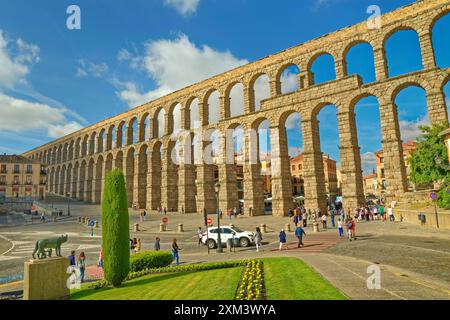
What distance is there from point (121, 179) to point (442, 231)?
20.8m

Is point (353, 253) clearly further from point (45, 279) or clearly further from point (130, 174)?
point (130, 174)

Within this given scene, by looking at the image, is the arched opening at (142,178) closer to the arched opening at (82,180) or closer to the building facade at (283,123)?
the building facade at (283,123)

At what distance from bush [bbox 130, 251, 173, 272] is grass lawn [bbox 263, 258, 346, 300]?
6.09m

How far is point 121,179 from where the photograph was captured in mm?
12375

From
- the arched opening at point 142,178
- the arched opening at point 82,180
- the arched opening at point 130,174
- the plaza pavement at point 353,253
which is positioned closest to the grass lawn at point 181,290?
the plaza pavement at point 353,253

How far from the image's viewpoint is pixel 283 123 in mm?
39875

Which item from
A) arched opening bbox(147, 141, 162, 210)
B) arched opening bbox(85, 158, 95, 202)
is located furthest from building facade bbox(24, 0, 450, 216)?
arched opening bbox(85, 158, 95, 202)

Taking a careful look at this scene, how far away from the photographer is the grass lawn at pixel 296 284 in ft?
23.5

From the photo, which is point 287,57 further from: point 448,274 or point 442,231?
point 448,274

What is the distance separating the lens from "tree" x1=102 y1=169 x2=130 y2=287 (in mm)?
11484

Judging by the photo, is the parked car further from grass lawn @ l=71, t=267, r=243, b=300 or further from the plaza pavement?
grass lawn @ l=71, t=267, r=243, b=300

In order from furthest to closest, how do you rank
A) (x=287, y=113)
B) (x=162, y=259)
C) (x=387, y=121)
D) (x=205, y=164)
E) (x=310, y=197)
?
(x=205, y=164), (x=287, y=113), (x=310, y=197), (x=387, y=121), (x=162, y=259)

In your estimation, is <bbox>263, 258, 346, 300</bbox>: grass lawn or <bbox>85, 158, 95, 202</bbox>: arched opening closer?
<bbox>263, 258, 346, 300</bbox>: grass lawn

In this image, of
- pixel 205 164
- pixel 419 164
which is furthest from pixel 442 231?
pixel 205 164
